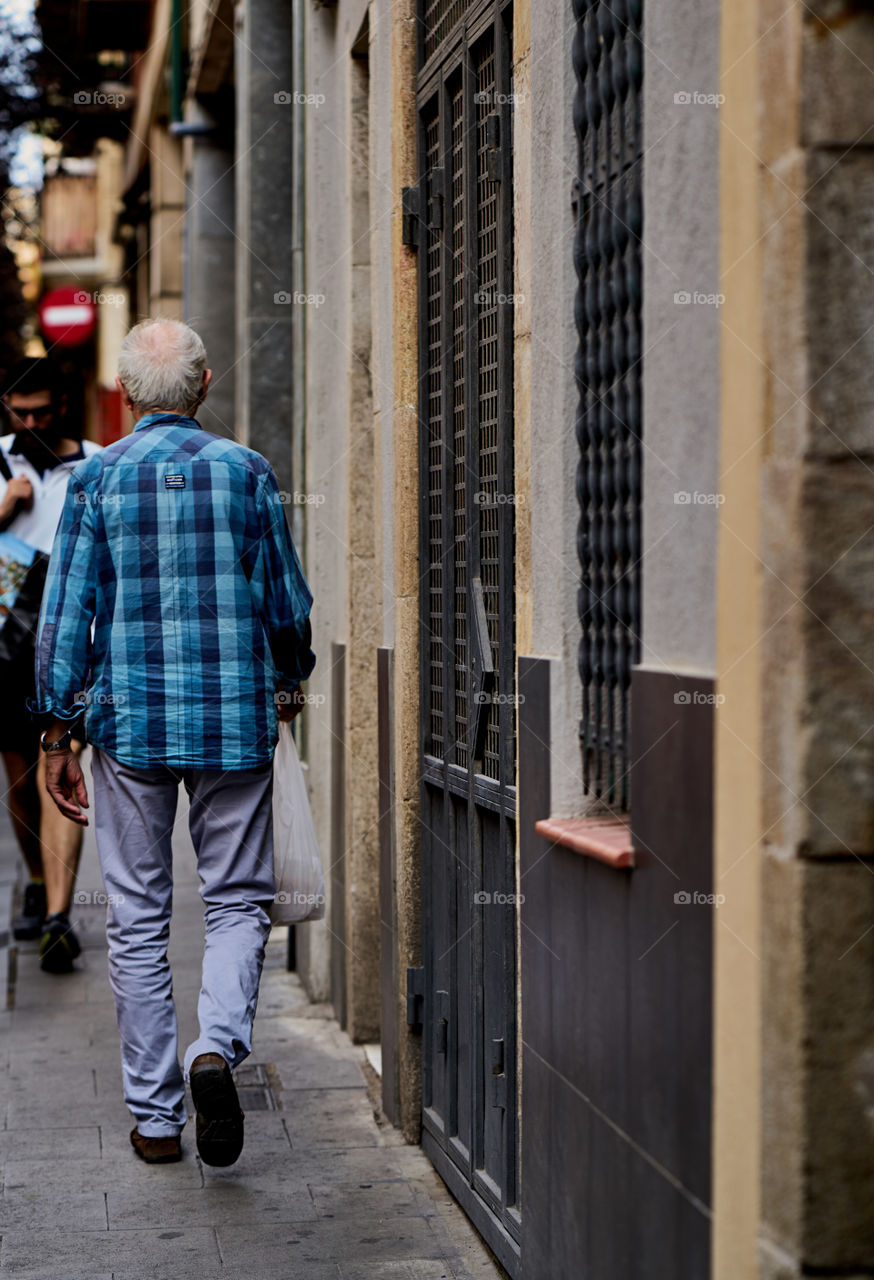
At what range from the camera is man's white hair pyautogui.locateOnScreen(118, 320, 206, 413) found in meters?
4.83

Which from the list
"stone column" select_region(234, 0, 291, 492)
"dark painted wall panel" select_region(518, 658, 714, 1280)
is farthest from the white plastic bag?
"stone column" select_region(234, 0, 291, 492)

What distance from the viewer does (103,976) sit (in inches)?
271

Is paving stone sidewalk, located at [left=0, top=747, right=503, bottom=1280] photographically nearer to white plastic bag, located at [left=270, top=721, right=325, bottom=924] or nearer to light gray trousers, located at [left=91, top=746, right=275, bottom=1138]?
light gray trousers, located at [left=91, top=746, right=275, bottom=1138]

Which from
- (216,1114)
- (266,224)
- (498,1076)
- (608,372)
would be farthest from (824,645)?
(266,224)

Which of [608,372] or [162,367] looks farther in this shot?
[162,367]

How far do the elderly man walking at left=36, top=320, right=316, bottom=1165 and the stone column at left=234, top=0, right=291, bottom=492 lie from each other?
12.2ft

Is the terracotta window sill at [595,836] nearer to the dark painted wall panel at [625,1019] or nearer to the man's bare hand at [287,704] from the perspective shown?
the dark painted wall panel at [625,1019]

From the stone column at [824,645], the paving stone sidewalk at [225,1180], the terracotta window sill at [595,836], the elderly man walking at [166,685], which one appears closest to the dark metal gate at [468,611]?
the paving stone sidewalk at [225,1180]

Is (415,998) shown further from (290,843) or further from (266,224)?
(266,224)

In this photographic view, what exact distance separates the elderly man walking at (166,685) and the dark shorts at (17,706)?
7.65 feet

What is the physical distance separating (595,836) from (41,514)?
4.38 meters

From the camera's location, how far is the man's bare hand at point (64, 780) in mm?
4812

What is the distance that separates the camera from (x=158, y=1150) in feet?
15.4

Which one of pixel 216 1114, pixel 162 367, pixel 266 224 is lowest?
pixel 216 1114
